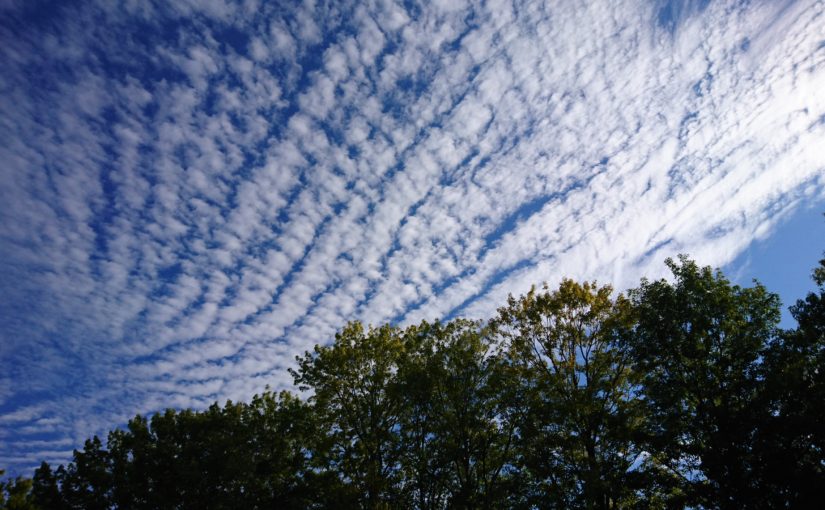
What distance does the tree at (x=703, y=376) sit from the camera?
67.3ft

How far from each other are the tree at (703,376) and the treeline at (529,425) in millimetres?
79

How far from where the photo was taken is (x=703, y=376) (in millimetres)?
23531

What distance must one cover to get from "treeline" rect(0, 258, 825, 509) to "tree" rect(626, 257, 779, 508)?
79 mm

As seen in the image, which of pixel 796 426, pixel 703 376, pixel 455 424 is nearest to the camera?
pixel 796 426

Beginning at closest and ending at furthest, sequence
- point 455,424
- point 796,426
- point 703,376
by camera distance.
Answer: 1. point 796,426
2. point 703,376
3. point 455,424

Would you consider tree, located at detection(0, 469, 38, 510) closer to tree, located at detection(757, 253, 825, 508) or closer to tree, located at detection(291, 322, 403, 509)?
tree, located at detection(291, 322, 403, 509)

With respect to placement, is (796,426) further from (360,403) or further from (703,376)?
(360,403)

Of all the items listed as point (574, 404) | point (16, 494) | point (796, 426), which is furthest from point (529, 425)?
point (16, 494)

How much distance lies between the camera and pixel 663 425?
22.7 m

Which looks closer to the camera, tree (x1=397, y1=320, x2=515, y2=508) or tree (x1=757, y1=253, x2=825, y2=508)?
tree (x1=757, y1=253, x2=825, y2=508)

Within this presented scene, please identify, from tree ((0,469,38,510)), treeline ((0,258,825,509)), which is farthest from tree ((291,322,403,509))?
tree ((0,469,38,510))

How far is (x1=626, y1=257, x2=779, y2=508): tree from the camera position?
20516 millimetres

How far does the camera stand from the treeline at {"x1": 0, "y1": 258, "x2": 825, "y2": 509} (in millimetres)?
20531

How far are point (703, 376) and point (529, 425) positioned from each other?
9298 millimetres
